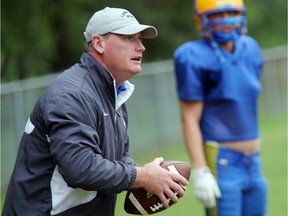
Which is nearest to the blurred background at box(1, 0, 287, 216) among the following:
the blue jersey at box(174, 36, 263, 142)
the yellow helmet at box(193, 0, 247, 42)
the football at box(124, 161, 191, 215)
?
the blue jersey at box(174, 36, 263, 142)

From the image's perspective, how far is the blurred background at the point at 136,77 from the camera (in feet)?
40.0

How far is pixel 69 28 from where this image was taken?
19.4m

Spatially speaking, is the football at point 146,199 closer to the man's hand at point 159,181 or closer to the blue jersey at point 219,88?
the man's hand at point 159,181

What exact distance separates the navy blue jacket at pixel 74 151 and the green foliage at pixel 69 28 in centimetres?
Answer: 1122

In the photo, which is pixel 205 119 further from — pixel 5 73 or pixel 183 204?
pixel 5 73

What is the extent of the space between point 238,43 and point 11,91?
6360 millimetres

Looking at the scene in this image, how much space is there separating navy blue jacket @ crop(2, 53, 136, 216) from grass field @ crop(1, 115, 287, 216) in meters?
4.57

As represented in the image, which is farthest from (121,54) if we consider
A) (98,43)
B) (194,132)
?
(194,132)

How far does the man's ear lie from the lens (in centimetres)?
437

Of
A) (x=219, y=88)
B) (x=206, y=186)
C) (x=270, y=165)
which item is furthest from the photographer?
(x=270, y=165)

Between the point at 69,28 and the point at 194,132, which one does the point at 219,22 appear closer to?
the point at 194,132

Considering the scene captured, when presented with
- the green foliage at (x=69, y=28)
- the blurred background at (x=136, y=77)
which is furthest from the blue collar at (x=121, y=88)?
the green foliage at (x=69, y=28)

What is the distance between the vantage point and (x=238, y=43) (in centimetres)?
638

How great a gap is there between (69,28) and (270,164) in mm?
8332
